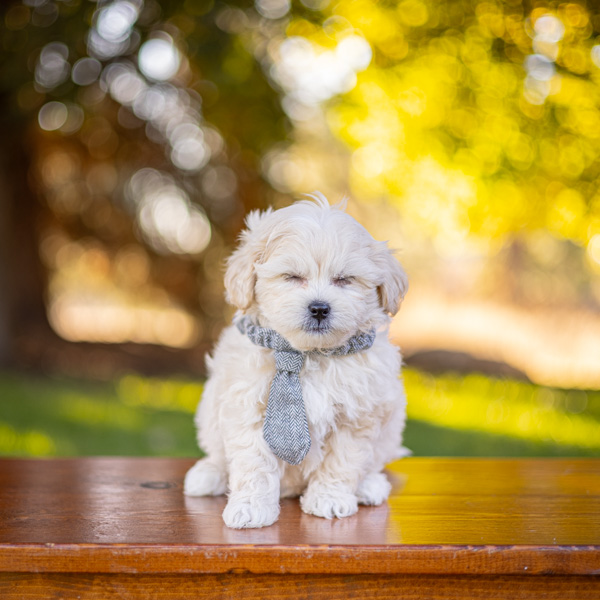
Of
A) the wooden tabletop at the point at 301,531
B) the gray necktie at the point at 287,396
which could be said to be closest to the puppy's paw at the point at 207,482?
the wooden tabletop at the point at 301,531

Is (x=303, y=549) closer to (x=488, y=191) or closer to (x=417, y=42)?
(x=488, y=191)

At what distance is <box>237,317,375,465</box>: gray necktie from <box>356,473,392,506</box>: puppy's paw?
1.53ft

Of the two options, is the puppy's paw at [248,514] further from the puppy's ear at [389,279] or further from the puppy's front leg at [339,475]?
the puppy's ear at [389,279]

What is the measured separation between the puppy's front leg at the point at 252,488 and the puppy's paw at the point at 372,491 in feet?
1.46

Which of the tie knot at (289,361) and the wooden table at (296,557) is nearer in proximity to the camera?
the wooden table at (296,557)

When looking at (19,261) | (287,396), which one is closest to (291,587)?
(287,396)

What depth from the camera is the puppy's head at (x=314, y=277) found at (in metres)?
2.35

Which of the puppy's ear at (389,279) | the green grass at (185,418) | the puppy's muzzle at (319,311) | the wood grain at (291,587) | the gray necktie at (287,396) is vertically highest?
the puppy's ear at (389,279)

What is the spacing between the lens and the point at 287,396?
7.96ft

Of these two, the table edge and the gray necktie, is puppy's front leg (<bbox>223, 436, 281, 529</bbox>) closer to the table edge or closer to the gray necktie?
the gray necktie

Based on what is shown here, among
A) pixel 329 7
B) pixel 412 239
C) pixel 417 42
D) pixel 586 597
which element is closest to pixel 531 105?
pixel 417 42

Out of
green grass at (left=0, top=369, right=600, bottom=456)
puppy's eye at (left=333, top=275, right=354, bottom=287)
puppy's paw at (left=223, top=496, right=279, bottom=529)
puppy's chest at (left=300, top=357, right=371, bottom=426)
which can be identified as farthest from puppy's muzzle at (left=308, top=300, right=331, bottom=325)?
green grass at (left=0, top=369, right=600, bottom=456)

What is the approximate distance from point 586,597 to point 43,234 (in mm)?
9430

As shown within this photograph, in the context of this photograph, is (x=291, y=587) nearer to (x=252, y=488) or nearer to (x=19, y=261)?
(x=252, y=488)
